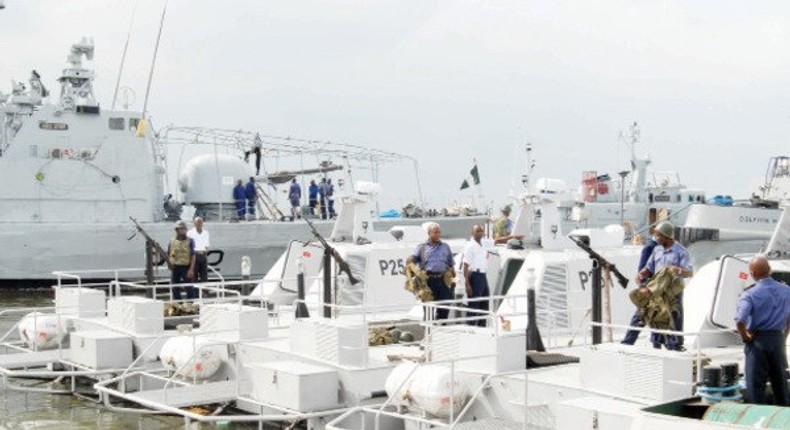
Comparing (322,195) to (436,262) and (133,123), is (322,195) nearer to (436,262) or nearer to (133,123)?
(133,123)

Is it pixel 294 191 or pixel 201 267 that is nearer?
pixel 201 267

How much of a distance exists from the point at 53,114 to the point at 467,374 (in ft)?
79.0

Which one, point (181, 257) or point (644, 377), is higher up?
point (181, 257)

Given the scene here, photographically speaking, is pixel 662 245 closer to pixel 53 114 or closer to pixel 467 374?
pixel 467 374

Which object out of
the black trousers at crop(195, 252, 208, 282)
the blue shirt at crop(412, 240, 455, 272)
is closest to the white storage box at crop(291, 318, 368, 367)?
the blue shirt at crop(412, 240, 455, 272)

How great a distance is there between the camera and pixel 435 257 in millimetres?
14492

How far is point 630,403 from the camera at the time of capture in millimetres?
9750

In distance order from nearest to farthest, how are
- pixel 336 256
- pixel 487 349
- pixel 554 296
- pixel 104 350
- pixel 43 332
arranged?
1. pixel 487 349
2. pixel 554 296
3. pixel 104 350
4. pixel 336 256
5. pixel 43 332

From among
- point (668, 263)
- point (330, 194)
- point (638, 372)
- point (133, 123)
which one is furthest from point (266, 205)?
point (638, 372)

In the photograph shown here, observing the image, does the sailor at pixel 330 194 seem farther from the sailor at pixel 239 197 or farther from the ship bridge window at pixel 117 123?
the ship bridge window at pixel 117 123

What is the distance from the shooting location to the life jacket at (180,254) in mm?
18812

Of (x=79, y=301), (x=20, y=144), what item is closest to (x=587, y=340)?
(x=79, y=301)

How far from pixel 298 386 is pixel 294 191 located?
2443 centimetres

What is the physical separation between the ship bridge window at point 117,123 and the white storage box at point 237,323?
19656mm
